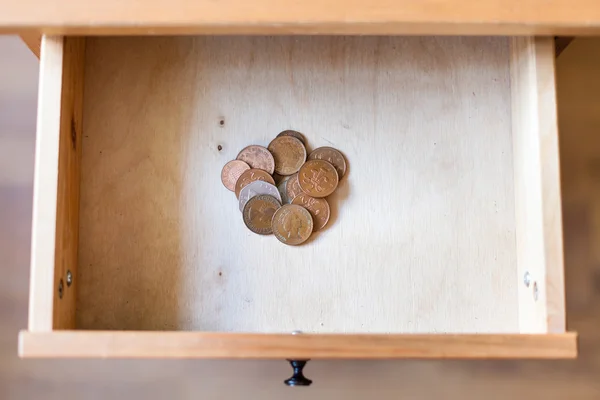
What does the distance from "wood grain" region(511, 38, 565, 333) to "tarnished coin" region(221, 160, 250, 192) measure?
0.33m

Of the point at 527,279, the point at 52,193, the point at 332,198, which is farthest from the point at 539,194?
the point at 52,193

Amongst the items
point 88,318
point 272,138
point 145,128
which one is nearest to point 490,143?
point 272,138

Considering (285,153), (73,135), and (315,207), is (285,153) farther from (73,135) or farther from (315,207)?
(73,135)

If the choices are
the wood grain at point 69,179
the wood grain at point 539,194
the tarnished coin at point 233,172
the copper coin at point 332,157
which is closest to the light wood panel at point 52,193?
the wood grain at point 69,179

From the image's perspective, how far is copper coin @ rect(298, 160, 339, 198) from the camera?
96 centimetres

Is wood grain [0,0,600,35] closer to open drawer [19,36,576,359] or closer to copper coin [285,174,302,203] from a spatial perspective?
open drawer [19,36,576,359]

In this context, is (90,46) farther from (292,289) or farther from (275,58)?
(292,289)

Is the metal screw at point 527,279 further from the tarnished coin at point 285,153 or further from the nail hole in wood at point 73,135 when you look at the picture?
the nail hole in wood at point 73,135

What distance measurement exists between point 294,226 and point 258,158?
10cm

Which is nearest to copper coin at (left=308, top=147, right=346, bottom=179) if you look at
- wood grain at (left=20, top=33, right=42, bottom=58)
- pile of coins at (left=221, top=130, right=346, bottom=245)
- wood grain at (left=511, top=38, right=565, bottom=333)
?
pile of coins at (left=221, top=130, right=346, bottom=245)

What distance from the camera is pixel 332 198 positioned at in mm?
970

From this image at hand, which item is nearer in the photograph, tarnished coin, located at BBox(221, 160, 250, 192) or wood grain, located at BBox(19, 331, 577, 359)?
wood grain, located at BBox(19, 331, 577, 359)

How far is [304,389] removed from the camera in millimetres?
1108

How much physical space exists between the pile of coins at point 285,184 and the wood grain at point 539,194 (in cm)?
23
